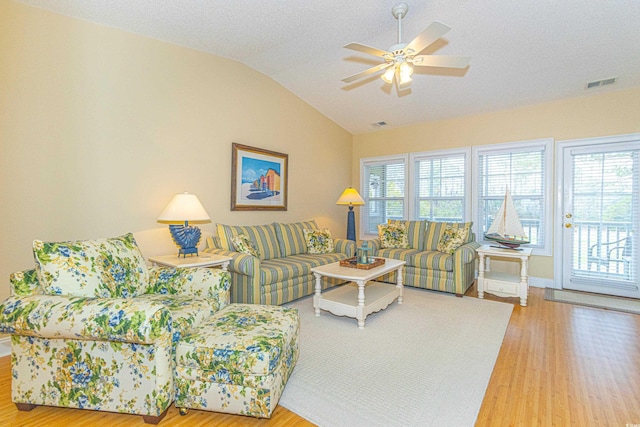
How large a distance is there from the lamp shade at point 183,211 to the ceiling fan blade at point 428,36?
7.86 ft

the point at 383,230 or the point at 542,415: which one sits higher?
the point at 383,230

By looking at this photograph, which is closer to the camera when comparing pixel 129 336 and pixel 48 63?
pixel 129 336

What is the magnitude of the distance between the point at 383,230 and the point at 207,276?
3.20 metres

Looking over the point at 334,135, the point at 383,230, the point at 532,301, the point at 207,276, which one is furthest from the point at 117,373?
the point at 334,135

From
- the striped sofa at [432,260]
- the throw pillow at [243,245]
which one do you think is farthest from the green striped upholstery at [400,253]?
the throw pillow at [243,245]

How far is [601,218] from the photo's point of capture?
409cm

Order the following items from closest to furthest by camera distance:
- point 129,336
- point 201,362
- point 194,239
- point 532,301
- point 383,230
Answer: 1. point 129,336
2. point 201,362
3. point 194,239
4. point 532,301
5. point 383,230

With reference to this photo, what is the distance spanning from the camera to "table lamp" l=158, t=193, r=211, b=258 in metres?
2.96

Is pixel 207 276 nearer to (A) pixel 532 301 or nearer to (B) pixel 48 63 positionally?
(B) pixel 48 63

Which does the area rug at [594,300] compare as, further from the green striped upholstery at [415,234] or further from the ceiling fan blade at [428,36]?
the ceiling fan blade at [428,36]

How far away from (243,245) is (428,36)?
2.74 m

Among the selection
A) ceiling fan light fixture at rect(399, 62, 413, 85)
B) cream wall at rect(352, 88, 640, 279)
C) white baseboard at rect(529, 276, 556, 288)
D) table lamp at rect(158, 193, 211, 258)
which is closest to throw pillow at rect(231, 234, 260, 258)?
table lamp at rect(158, 193, 211, 258)

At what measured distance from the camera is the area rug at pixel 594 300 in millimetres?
3561

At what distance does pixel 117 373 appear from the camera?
5.45ft
